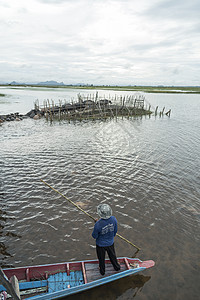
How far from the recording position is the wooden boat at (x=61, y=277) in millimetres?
5578

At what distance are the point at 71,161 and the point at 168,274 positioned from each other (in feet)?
35.6

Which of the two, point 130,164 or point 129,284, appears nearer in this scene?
point 129,284

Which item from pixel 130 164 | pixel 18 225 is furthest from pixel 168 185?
pixel 18 225

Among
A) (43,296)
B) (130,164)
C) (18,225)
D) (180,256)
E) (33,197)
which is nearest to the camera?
(43,296)

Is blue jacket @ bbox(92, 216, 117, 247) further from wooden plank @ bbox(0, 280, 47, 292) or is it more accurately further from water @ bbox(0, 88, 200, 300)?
wooden plank @ bbox(0, 280, 47, 292)

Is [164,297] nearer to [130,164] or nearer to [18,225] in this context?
[18,225]

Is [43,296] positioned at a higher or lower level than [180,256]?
higher

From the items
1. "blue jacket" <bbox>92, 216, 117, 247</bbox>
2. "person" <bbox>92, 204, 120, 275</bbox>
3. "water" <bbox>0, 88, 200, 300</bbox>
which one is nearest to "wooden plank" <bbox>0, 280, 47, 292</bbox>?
"water" <bbox>0, 88, 200, 300</bbox>

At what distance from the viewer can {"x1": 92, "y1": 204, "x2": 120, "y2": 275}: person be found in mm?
5508

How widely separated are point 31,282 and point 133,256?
12.4 ft

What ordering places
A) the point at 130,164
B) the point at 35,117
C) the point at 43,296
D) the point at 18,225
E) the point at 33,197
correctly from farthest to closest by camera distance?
1. the point at 35,117
2. the point at 130,164
3. the point at 33,197
4. the point at 18,225
5. the point at 43,296

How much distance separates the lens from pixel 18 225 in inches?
340

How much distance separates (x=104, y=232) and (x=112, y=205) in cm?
461

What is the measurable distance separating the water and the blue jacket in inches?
63.4
